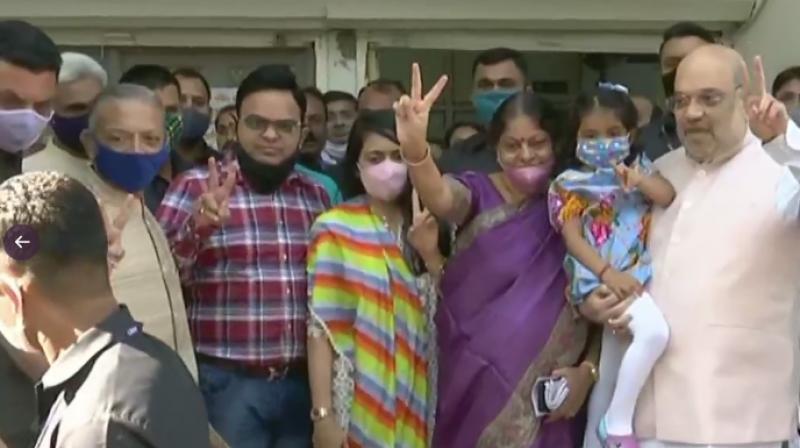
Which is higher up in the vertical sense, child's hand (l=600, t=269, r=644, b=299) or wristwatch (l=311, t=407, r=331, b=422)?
child's hand (l=600, t=269, r=644, b=299)

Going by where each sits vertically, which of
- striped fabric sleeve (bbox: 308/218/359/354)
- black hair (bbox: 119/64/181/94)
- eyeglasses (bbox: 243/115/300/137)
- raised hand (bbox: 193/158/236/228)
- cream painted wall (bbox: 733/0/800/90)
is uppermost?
cream painted wall (bbox: 733/0/800/90)

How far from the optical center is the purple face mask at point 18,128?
3090 mm

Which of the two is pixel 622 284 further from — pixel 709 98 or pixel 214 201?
pixel 214 201

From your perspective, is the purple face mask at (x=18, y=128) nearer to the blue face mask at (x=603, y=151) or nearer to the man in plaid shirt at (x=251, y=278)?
the man in plaid shirt at (x=251, y=278)

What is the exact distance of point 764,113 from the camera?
3217 millimetres

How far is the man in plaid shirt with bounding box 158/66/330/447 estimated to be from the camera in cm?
367

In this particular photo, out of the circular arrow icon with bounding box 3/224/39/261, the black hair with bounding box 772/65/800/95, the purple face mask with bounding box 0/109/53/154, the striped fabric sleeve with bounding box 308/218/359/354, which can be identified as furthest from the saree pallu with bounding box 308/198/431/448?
the black hair with bounding box 772/65/800/95

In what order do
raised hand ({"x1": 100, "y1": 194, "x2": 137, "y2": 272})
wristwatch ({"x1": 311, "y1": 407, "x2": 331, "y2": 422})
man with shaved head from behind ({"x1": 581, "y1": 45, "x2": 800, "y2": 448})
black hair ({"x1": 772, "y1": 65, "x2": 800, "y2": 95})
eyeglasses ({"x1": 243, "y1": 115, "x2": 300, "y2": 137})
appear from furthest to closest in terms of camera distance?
black hair ({"x1": 772, "y1": 65, "x2": 800, "y2": 95})
eyeglasses ({"x1": 243, "y1": 115, "x2": 300, "y2": 137})
wristwatch ({"x1": 311, "y1": 407, "x2": 331, "y2": 422})
man with shaved head from behind ({"x1": 581, "y1": 45, "x2": 800, "y2": 448})
raised hand ({"x1": 100, "y1": 194, "x2": 137, "y2": 272})

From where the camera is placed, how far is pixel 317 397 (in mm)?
3654

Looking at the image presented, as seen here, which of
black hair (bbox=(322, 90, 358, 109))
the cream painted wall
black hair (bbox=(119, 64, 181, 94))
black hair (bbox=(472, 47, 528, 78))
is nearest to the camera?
black hair (bbox=(119, 64, 181, 94))

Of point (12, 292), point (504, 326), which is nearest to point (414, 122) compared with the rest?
point (504, 326)

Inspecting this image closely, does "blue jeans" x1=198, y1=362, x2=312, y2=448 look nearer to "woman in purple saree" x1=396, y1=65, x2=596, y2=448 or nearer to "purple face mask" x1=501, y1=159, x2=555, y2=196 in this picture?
"woman in purple saree" x1=396, y1=65, x2=596, y2=448

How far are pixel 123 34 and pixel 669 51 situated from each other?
282 centimetres

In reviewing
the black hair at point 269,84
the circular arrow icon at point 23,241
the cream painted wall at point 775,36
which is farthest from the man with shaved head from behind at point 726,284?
the cream painted wall at point 775,36
